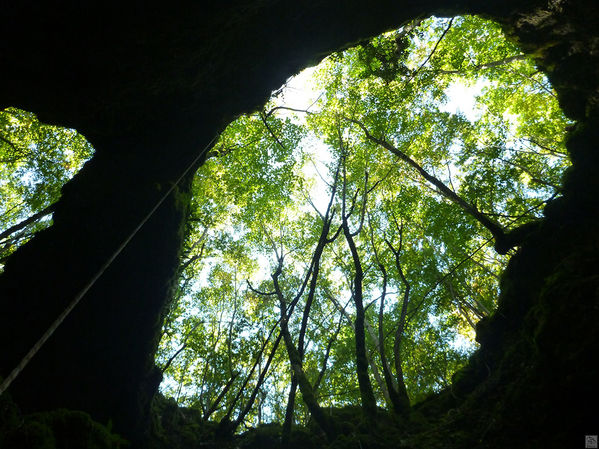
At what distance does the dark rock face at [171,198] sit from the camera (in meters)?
3.80

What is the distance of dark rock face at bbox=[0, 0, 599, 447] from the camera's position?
380 centimetres

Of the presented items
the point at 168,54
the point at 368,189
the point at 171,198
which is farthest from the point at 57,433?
the point at 368,189

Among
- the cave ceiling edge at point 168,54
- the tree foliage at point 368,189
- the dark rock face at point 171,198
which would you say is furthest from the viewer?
the tree foliage at point 368,189

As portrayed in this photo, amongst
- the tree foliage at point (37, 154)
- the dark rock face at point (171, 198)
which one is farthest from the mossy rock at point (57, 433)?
the tree foliage at point (37, 154)

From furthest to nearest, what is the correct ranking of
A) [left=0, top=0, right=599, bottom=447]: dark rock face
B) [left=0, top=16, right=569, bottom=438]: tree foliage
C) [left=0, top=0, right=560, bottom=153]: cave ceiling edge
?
[left=0, top=16, right=569, bottom=438]: tree foliage → [left=0, top=0, right=560, bottom=153]: cave ceiling edge → [left=0, top=0, right=599, bottom=447]: dark rock face

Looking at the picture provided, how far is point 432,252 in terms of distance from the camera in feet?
48.4

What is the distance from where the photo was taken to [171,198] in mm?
6434

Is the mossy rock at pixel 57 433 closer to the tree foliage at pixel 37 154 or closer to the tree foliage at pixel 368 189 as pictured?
the tree foliage at pixel 368 189

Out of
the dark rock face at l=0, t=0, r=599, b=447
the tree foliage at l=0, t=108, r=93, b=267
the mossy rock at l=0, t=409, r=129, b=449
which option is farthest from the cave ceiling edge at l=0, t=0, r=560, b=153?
the tree foliage at l=0, t=108, r=93, b=267

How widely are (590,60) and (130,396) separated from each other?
12.3 meters

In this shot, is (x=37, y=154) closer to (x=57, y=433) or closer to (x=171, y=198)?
(x=171, y=198)

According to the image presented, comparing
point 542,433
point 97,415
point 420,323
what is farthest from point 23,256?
point 420,323

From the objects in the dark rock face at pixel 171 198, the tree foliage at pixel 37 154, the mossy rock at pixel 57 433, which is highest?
the tree foliage at pixel 37 154

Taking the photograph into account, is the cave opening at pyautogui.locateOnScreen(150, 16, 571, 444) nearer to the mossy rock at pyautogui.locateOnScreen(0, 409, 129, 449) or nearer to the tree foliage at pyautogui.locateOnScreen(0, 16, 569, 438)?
the tree foliage at pyautogui.locateOnScreen(0, 16, 569, 438)
